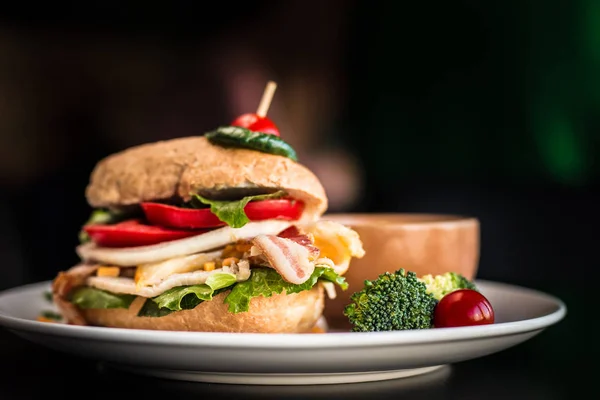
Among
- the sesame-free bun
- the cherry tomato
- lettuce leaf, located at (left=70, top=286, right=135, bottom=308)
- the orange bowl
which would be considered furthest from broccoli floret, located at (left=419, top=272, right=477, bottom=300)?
lettuce leaf, located at (left=70, top=286, right=135, bottom=308)

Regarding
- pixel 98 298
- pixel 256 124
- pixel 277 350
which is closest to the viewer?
pixel 277 350

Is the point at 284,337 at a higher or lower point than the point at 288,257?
lower

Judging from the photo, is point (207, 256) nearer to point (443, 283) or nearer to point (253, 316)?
point (253, 316)

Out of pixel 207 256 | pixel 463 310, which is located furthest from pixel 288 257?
pixel 463 310

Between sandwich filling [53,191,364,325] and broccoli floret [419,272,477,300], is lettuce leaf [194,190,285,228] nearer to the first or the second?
sandwich filling [53,191,364,325]

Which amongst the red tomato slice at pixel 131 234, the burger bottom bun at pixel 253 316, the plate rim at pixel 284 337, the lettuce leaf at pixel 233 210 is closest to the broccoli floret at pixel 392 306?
the burger bottom bun at pixel 253 316

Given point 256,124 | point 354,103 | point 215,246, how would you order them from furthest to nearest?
1. point 354,103
2. point 256,124
3. point 215,246

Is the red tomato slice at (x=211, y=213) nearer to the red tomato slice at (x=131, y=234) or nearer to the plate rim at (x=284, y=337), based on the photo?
the red tomato slice at (x=131, y=234)
